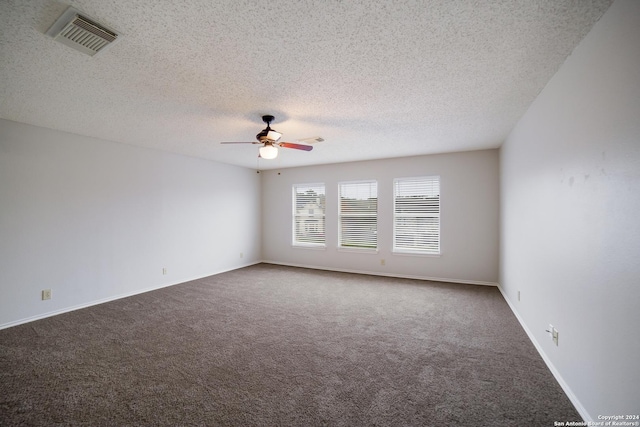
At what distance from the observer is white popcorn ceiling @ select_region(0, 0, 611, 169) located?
4.83ft

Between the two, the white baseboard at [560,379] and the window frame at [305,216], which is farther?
the window frame at [305,216]

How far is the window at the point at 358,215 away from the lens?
5.70 m

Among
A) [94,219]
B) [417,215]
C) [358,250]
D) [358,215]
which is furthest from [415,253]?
[94,219]

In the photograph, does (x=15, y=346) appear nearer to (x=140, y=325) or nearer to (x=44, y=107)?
(x=140, y=325)

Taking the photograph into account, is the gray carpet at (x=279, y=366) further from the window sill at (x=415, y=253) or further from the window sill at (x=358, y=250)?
the window sill at (x=358, y=250)

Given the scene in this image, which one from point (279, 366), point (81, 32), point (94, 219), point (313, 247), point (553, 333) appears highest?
point (81, 32)

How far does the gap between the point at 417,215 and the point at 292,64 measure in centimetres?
416

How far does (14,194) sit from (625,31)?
5.80 metres

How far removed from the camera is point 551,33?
5.39 ft

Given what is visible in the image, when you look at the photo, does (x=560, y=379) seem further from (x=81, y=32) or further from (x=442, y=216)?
(x=81, y=32)

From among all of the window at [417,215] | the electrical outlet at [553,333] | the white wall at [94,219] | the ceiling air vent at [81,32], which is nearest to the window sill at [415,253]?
the window at [417,215]

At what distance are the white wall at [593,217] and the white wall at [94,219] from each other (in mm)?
5600

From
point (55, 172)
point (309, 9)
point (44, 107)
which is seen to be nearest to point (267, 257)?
point (55, 172)

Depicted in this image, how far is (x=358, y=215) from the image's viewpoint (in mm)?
5859
